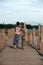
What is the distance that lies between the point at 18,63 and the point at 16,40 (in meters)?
7.64

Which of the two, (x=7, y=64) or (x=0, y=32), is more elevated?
(x=0, y=32)

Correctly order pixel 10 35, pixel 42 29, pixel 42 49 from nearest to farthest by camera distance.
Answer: pixel 42 29 < pixel 42 49 < pixel 10 35

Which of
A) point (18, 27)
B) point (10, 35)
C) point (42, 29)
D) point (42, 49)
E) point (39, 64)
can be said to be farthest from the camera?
point (10, 35)

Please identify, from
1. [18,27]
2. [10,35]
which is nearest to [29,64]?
[18,27]

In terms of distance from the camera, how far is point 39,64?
41.0ft

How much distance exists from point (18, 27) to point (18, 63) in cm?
690

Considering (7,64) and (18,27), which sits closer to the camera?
(7,64)

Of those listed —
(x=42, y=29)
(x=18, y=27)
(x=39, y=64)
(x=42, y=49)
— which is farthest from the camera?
(x=18, y=27)

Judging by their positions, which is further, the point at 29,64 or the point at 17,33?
the point at 17,33

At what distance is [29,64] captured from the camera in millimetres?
12641

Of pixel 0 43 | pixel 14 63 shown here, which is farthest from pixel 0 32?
pixel 14 63

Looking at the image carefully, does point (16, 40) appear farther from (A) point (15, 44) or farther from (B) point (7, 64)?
(B) point (7, 64)

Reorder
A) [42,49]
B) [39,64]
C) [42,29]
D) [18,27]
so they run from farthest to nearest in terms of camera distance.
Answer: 1. [18,27]
2. [42,49]
3. [42,29]
4. [39,64]

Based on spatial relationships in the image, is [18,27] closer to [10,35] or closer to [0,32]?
[0,32]
